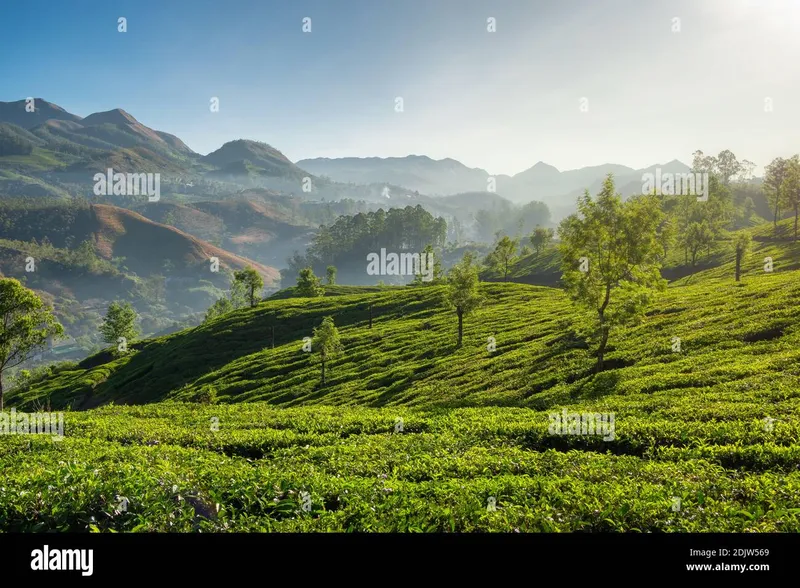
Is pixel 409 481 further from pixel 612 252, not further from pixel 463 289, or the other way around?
pixel 463 289

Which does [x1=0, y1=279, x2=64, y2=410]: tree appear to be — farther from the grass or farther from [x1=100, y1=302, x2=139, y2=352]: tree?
[x1=100, y1=302, x2=139, y2=352]: tree

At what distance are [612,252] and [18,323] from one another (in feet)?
173

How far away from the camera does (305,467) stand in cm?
1445

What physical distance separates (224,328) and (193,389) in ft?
106

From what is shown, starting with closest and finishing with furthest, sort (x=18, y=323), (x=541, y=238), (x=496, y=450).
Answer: (x=496, y=450), (x=18, y=323), (x=541, y=238)

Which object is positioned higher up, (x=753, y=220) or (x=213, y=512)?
(x=753, y=220)

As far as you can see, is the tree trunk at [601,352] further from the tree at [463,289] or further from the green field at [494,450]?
→ the tree at [463,289]

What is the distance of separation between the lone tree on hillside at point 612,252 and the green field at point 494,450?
433 cm

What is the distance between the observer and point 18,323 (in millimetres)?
40750

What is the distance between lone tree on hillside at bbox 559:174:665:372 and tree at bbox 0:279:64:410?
1820 inches

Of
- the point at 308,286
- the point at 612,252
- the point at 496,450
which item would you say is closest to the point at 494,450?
the point at 496,450
